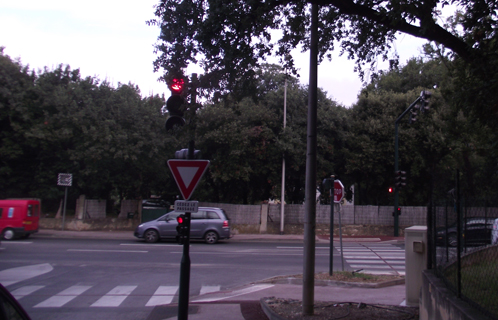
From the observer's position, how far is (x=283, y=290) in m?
10.1

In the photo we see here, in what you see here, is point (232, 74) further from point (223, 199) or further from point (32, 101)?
point (223, 199)

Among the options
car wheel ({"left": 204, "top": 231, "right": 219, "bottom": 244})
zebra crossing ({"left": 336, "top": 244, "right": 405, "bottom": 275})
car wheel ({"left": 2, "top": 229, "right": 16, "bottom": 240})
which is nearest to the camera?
zebra crossing ({"left": 336, "top": 244, "right": 405, "bottom": 275})

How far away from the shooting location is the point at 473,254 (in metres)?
5.05

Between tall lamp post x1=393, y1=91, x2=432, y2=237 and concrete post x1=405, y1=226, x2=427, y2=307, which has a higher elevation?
tall lamp post x1=393, y1=91, x2=432, y2=237

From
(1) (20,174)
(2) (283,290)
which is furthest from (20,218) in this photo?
(2) (283,290)

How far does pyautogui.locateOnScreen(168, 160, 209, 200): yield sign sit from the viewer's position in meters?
7.19

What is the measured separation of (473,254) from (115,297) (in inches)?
294

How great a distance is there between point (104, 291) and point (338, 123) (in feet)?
65.3

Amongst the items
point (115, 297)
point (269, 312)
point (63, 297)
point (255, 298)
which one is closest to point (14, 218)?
point (63, 297)

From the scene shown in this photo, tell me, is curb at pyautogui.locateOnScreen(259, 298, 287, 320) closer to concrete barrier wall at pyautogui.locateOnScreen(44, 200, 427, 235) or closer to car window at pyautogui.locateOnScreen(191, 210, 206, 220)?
car window at pyautogui.locateOnScreen(191, 210, 206, 220)

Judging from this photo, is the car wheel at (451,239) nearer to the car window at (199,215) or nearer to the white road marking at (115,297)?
the white road marking at (115,297)

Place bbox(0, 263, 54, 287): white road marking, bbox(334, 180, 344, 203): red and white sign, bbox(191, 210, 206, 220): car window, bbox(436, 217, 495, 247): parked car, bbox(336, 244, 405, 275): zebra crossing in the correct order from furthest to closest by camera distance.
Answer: bbox(191, 210, 206, 220): car window, bbox(336, 244, 405, 275): zebra crossing, bbox(334, 180, 344, 203): red and white sign, bbox(0, 263, 54, 287): white road marking, bbox(436, 217, 495, 247): parked car

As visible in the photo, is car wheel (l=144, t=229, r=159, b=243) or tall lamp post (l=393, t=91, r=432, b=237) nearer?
tall lamp post (l=393, t=91, r=432, b=237)

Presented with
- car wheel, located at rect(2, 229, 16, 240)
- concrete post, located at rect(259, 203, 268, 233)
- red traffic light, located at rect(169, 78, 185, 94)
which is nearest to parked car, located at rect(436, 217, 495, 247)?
red traffic light, located at rect(169, 78, 185, 94)
